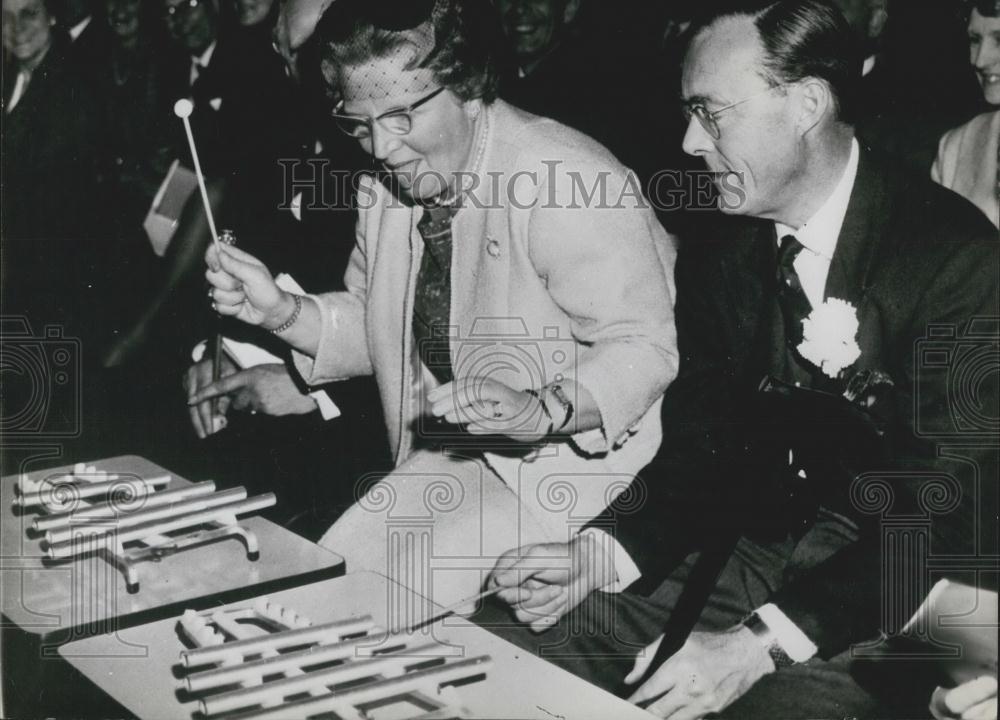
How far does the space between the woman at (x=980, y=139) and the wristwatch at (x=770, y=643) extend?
28.4 inches

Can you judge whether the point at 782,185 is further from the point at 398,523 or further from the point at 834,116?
the point at 398,523

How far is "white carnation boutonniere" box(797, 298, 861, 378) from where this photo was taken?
169cm

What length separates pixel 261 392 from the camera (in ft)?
8.05

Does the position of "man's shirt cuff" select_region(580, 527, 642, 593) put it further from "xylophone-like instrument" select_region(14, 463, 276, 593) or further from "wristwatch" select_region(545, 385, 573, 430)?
"xylophone-like instrument" select_region(14, 463, 276, 593)

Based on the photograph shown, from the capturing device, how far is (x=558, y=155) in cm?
184

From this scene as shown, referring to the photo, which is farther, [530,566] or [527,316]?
[527,316]

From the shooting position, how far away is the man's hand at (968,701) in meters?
1.64

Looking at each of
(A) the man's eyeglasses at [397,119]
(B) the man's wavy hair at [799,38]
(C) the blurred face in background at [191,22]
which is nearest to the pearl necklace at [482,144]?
(A) the man's eyeglasses at [397,119]

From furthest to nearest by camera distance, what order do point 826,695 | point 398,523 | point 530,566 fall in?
point 398,523
point 530,566
point 826,695

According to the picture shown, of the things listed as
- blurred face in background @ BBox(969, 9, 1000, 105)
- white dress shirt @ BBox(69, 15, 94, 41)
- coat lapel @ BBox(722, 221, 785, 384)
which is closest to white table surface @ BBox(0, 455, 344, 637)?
coat lapel @ BBox(722, 221, 785, 384)

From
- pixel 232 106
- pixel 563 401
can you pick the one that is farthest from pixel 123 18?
pixel 563 401

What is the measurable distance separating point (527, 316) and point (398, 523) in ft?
1.60

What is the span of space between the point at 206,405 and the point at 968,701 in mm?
1756

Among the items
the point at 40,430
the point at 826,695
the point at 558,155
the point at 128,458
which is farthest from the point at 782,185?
the point at 40,430
